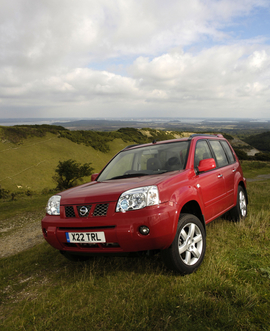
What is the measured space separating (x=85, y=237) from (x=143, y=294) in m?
0.89

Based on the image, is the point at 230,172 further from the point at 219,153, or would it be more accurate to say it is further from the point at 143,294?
the point at 143,294

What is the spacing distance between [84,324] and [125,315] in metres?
0.38

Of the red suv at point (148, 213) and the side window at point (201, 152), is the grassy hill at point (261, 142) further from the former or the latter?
the red suv at point (148, 213)

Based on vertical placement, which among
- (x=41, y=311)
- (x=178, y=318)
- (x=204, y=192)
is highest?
(x=204, y=192)

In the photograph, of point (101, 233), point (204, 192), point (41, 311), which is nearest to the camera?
point (41, 311)

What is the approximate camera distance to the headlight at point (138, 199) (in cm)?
279

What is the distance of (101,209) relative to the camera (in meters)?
2.93

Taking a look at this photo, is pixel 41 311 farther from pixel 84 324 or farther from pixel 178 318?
pixel 178 318

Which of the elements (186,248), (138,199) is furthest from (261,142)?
(138,199)

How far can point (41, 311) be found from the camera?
2627 mm

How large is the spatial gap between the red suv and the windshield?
0.02 metres

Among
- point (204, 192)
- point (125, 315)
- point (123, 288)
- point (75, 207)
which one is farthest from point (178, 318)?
point (204, 192)

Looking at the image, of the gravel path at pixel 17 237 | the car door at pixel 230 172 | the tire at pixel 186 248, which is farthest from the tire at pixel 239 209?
the gravel path at pixel 17 237

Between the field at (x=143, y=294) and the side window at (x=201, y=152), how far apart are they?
4.57 feet
